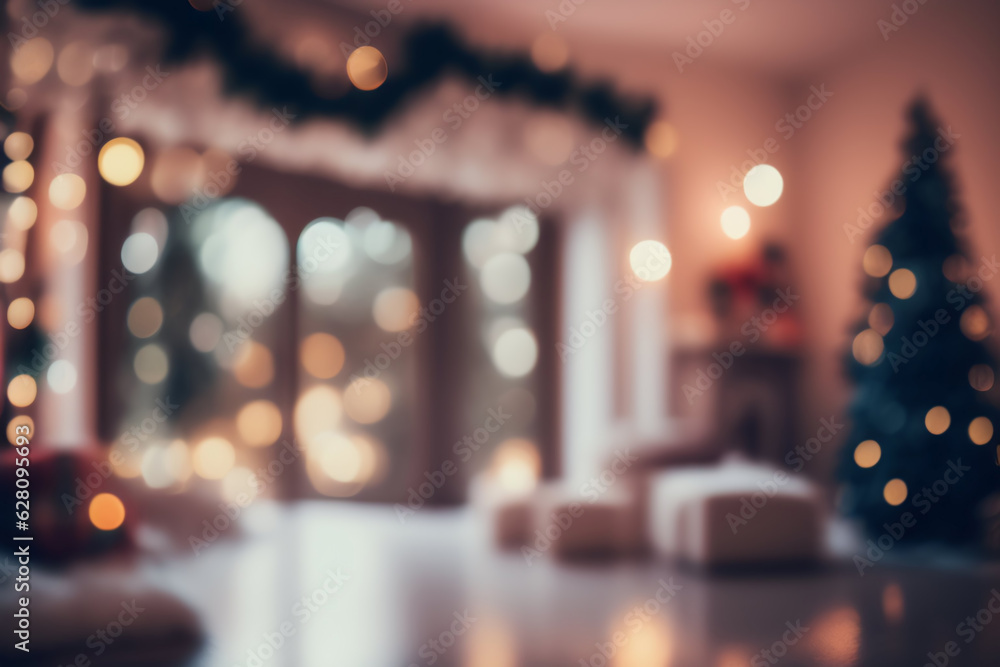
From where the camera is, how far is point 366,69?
4.18 meters

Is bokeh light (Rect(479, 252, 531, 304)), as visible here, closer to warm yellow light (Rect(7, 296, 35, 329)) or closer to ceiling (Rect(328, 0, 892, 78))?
ceiling (Rect(328, 0, 892, 78))

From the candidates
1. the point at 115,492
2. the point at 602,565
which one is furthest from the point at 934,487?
the point at 115,492

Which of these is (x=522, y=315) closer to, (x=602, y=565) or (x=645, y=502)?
(x=645, y=502)

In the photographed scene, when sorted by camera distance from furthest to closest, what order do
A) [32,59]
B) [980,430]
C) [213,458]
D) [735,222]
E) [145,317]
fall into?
[735,222], [213,458], [145,317], [980,430], [32,59]

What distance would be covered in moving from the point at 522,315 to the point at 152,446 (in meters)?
2.83

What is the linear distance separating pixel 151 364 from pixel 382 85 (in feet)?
7.05

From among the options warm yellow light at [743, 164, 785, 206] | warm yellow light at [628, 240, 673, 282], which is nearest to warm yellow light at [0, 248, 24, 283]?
warm yellow light at [628, 240, 673, 282]

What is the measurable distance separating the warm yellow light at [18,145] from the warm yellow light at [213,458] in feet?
6.67

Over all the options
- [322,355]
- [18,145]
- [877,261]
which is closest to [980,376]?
[877,261]

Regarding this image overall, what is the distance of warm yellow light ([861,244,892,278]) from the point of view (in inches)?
163

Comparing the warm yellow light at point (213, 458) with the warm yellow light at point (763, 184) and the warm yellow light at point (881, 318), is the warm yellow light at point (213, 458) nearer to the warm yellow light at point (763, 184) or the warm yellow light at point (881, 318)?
the warm yellow light at point (881, 318)

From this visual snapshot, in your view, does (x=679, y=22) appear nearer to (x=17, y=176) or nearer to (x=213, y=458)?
(x=17, y=176)

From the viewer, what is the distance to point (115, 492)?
299cm

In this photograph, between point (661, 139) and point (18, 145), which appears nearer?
point (18, 145)
